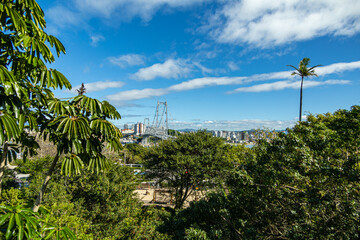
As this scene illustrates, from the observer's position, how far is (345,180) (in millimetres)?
3848

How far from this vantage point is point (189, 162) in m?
11.4

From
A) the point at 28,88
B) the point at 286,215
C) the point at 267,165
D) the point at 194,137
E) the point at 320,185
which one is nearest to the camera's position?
the point at 28,88

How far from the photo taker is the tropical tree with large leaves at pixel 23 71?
182 centimetres

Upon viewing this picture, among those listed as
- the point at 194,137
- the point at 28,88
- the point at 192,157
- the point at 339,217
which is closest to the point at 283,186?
the point at 339,217

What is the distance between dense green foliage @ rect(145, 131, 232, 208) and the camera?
1153cm

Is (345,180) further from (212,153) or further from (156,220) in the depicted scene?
(212,153)

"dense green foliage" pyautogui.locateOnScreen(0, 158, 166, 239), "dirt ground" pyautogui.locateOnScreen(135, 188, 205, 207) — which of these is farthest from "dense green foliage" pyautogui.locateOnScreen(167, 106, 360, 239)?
"dirt ground" pyautogui.locateOnScreen(135, 188, 205, 207)

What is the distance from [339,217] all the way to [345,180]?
2.34ft

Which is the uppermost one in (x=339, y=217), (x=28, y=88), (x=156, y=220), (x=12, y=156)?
(x=28, y=88)

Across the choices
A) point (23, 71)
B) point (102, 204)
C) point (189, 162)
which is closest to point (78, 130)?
point (23, 71)

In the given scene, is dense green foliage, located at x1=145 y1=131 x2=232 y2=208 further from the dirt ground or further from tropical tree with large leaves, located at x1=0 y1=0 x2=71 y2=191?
tropical tree with large leaves, located at x1=0 y1=0 x2=71 y2=191

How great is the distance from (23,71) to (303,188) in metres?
5.69

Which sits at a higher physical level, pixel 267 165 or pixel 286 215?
pixel 267 165

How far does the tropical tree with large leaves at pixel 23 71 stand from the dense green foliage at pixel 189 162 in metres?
9.30
